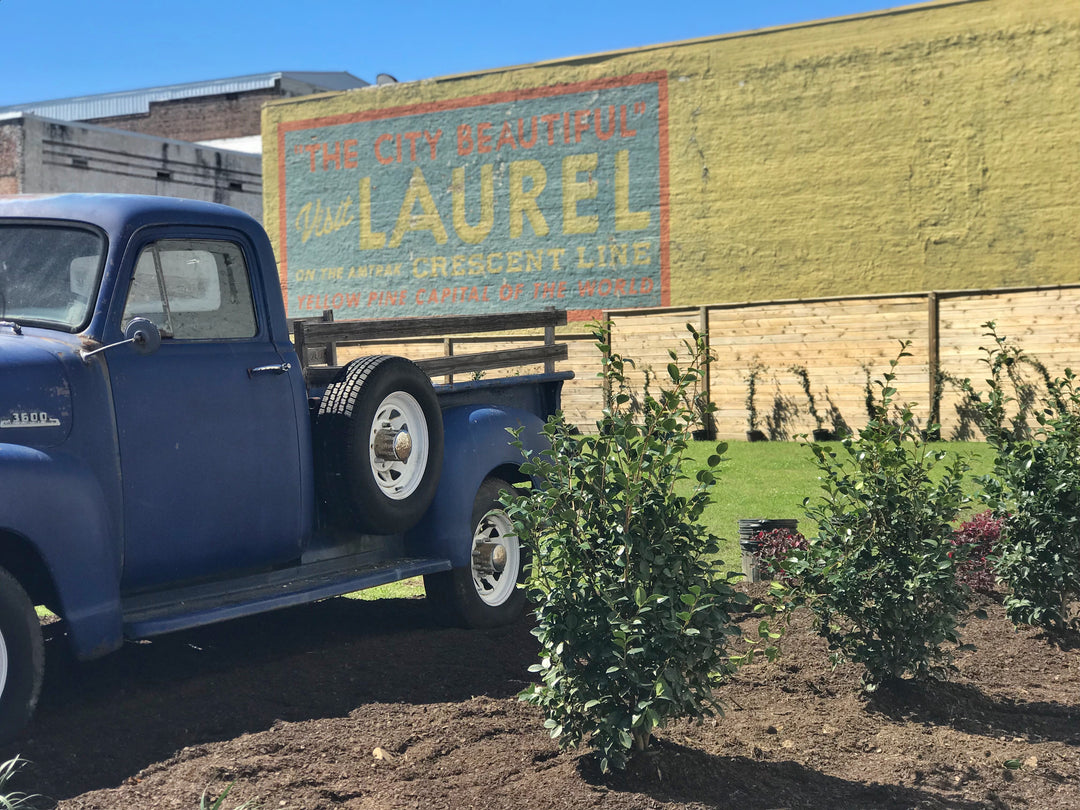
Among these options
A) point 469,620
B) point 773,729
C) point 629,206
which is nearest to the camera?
point 773,729

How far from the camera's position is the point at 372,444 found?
244 inches

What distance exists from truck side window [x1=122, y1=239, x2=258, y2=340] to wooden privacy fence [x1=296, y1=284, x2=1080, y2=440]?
9.05m

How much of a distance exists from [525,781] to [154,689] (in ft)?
6.66

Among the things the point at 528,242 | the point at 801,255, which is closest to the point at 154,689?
the point at 801,255

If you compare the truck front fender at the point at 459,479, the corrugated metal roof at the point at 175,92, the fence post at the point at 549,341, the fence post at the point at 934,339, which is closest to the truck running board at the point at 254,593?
the truck front fender at the point at 459,479

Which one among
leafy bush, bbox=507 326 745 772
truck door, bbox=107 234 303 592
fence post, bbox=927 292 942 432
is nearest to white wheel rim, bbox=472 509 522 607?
truck door, bbox=107 234 303 592

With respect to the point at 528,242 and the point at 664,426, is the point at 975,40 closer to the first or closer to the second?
the point at 528,242

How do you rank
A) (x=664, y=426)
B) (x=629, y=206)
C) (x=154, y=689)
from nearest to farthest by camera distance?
(x=664, y=426) → (x=154, y=689) → (x=629, y=206)

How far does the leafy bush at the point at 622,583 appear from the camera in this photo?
4.26 meters

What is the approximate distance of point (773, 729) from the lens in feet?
16.7

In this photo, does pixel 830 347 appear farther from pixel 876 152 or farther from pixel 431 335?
pixel 431 335

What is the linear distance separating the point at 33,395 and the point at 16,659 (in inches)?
40.4

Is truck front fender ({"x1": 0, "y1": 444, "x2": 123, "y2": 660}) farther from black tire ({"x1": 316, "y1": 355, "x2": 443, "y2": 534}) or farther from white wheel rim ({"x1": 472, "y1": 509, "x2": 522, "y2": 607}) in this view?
white wheel rim ({"x1": 472, "y1": 509, "x2": 522, "y2": 607})

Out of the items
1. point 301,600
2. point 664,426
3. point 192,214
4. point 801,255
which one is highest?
point 801,255
